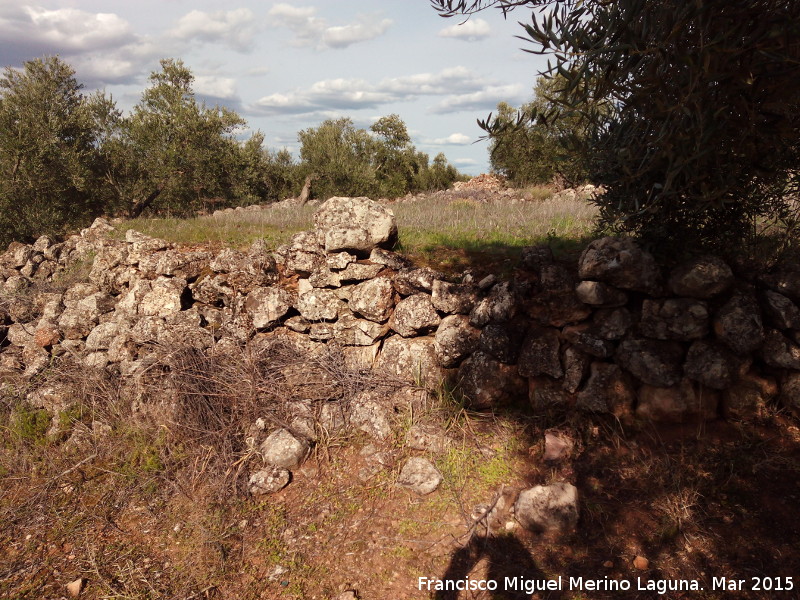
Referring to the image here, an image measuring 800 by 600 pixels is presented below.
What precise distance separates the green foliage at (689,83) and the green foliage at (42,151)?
1500 centimetres

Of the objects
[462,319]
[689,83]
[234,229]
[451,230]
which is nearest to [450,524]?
[462,319]

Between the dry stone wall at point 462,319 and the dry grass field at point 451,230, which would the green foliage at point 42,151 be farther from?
the dry stone wall at point 462,319

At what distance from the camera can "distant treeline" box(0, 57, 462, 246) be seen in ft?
45.6

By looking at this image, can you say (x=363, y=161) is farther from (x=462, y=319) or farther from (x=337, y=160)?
(x=462, y=319)

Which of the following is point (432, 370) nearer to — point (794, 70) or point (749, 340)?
point (749, 340)

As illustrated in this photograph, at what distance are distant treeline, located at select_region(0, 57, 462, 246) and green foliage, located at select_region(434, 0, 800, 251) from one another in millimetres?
13638

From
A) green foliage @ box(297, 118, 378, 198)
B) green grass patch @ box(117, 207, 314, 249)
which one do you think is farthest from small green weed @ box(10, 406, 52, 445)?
green foliage @ box(297, 118, 378, 198)

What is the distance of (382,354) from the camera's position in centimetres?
645

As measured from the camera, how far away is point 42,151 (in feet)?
45.2

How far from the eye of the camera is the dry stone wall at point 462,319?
464 centimetres

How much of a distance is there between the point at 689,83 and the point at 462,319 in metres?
3.55

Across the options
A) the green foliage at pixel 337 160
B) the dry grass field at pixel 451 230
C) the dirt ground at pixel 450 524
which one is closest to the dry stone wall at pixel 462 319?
the dirt ground at pixel 450 524

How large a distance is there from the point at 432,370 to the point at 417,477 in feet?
4.73

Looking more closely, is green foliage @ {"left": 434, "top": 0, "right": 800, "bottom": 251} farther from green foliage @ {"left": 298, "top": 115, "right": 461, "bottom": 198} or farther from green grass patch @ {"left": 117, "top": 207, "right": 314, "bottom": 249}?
green foliage @ {"left": 298, "top": 115, "right": 461, "bottom": 198}
